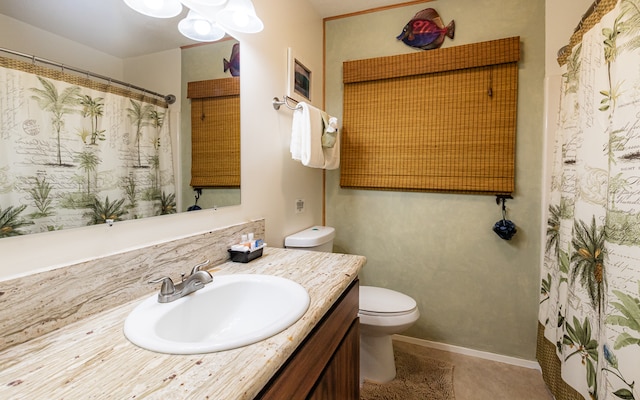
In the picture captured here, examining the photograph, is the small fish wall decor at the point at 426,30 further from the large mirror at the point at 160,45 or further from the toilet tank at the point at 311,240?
the toilet tank at the point at 311,240

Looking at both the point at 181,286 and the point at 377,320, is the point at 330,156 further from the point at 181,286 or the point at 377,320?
the point at 181,286

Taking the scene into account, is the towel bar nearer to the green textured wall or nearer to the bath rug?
the green textured wall

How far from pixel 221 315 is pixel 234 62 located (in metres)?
1.00

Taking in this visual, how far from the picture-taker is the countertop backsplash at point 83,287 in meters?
0.57

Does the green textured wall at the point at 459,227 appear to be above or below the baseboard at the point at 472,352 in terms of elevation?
above

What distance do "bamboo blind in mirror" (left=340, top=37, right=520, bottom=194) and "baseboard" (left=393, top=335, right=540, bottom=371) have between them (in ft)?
3.49

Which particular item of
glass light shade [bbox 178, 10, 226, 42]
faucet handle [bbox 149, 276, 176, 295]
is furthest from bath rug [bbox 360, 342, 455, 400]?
glass light shade [bbox 178, 10, 226, 42]

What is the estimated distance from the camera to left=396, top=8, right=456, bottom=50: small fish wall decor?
1.85 metres

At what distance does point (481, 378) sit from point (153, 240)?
192 centimetres

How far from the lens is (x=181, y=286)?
0.81 meters

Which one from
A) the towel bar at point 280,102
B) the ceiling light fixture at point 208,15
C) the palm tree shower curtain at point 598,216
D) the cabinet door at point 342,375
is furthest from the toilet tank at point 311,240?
the palm tree shower curtain at point 598,216

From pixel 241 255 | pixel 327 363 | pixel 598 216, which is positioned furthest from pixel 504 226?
pixel 241 255

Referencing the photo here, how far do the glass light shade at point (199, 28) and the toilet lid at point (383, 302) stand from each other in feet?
4.75

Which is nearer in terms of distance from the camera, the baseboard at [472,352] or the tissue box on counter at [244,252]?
the tissue box on counter at [244,252]
